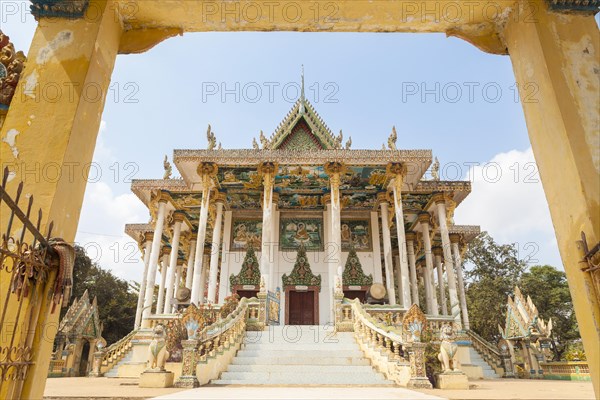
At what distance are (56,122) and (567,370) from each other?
578 inches

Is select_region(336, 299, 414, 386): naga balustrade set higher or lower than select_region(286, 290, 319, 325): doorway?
lower

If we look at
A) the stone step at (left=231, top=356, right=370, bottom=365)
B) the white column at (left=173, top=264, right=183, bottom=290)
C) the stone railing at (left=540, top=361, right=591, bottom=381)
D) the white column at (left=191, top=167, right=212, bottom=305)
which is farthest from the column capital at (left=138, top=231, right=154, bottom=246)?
the stone railing at (left=540, top=361, right=591, bottom=381)

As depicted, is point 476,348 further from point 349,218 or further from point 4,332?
point 4,332

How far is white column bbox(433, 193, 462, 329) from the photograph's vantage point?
14.6 m

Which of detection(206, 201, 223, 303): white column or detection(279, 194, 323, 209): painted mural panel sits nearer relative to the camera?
detection(206, 201, 223, 303): white column

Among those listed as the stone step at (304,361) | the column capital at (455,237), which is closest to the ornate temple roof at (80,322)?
the stone step at (304,361)

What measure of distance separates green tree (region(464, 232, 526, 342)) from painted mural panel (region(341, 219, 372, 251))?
15.0m

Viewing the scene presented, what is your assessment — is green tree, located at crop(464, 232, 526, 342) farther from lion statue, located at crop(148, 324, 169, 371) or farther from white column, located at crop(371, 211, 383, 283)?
lion statue, located at crop(148, 324, 169, 371)

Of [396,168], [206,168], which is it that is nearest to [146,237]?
[206,168]

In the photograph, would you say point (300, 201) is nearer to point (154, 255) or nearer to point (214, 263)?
point (214, 263)

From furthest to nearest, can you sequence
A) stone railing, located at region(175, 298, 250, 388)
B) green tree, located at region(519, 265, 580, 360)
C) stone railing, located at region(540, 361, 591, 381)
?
green tree, located at region(519, 265, 580, 360) < stone railing, located at region(540, 361, 591, 381) < stone railing, located at region(175, 298, 250, 388)

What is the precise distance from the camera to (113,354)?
14.1 metres

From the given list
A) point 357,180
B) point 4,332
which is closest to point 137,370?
point 357,180

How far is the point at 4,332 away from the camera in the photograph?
2500mm
